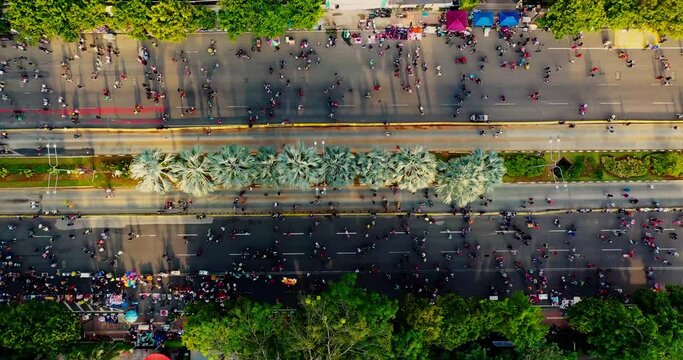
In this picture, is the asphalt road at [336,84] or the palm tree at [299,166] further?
the asphalt road at [336,84]

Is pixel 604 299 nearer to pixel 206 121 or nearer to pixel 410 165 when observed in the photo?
pixel 410 165

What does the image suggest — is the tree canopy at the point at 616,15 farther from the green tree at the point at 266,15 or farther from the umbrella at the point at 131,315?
the umbrella at the point at 131,315

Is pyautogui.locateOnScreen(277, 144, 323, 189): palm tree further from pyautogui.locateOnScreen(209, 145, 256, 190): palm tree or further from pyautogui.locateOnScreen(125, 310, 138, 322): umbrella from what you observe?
pyautogui.locateOnScreen(125, 310, 138, 322): umbrella

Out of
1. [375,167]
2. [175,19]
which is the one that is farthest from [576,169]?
[175,19]

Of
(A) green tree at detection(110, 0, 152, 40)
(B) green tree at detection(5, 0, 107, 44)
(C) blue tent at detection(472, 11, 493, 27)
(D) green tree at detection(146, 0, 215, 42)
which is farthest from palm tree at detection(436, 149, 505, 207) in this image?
(B) green tree at detection(5, 0, 107, 44)

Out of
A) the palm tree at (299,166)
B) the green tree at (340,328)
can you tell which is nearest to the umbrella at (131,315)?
the green tree at (340,328)
